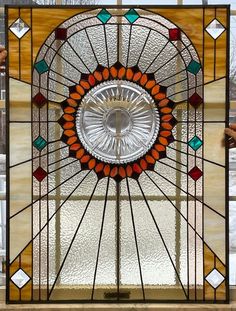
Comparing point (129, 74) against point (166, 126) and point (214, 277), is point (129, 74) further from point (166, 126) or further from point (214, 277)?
point (214, 277)

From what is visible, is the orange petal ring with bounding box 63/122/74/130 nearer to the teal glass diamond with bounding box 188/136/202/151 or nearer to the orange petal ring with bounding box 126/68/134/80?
the orange petal ring with bounding box 126/68/134/80

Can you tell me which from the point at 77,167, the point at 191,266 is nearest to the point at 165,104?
the point at 77,167

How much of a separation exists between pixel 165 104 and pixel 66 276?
2.46 feet

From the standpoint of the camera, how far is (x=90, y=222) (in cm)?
222

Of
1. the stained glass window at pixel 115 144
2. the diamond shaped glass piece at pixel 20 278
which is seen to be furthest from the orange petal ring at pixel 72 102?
the diamond shaped glass piece at pixel 20 278

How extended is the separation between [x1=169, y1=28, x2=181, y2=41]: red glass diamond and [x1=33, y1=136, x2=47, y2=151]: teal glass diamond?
1.98ft

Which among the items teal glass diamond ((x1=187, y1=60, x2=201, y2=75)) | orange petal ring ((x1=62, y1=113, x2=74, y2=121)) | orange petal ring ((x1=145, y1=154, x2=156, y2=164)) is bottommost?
orange petal ring ((x1=145, y1=154, x2=156, y2=164))

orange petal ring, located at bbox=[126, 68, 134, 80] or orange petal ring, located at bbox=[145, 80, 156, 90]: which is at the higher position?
orange petal ring, located at bbox=[126, 68, 134, 80]

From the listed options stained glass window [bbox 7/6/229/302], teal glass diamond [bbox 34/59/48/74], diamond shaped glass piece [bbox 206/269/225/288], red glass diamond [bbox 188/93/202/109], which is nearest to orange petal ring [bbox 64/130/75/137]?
stained glass window [bbox 7/6/229/302]

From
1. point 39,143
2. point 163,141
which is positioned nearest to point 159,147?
point 163,141

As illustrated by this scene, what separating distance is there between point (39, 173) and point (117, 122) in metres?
0.35

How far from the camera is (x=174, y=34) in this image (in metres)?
2.17

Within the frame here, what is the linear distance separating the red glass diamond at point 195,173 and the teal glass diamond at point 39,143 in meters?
0.56

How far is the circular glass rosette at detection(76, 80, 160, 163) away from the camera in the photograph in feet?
7.15
